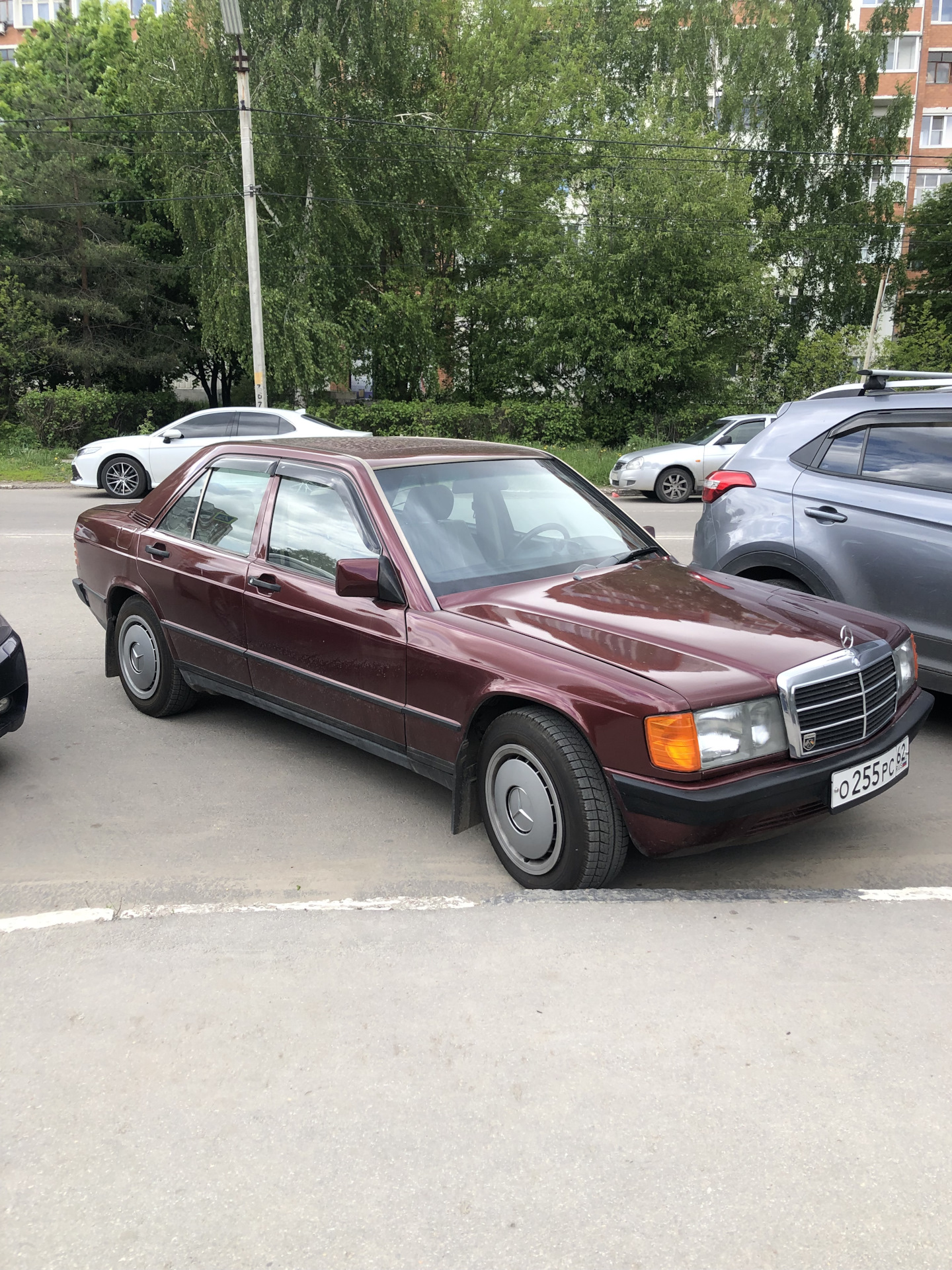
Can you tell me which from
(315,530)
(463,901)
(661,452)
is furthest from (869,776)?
(661,452)

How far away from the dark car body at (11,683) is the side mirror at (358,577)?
1.76 meters

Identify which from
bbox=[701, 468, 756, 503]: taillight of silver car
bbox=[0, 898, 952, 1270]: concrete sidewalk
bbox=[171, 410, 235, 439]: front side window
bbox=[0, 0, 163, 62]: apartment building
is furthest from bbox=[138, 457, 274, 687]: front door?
bbox=[0, 0, 163, 62]: apartment building

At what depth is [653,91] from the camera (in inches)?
1093

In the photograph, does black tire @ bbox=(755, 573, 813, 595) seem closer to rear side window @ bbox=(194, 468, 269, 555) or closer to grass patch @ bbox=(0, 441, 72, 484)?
rear side window @ bbox=(194, 468, 269, 555)

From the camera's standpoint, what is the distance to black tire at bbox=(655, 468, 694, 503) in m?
18.6

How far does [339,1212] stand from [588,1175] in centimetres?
51

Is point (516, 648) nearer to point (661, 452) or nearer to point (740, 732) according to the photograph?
point (740, 732)

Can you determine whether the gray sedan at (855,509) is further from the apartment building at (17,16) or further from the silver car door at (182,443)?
the apartment building at (17,16)

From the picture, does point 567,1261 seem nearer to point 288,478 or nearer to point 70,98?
point 288,478

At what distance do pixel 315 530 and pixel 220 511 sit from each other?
85 cm

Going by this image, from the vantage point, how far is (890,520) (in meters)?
5.52

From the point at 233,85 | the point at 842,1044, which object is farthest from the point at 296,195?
the point at 842,1044

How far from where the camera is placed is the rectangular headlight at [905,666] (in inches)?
166

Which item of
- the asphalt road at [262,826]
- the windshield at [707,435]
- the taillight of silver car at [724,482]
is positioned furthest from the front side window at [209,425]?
the taillight of silver car at [724,482]
